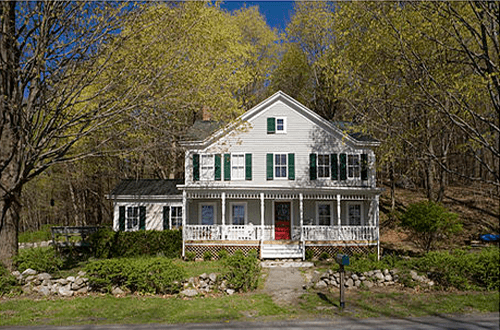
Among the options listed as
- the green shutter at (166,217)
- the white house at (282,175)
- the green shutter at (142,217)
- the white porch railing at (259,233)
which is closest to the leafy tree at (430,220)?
the white porch railing at (259,233)

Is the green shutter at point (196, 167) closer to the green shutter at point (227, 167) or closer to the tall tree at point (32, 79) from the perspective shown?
the green shutter at point (227, 167)

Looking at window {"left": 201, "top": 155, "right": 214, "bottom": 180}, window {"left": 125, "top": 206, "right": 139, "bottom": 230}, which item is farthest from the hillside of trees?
window {"left": 125, "top": 206, "right": 139, "bottom": 230}

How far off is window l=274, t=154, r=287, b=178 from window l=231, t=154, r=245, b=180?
185 centimetres

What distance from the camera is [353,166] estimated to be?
2133 cm

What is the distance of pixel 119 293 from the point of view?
1091 centimetres

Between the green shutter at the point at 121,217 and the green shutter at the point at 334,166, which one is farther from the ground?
the green shutter at the point at 334,166

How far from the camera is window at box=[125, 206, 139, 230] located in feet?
75.2

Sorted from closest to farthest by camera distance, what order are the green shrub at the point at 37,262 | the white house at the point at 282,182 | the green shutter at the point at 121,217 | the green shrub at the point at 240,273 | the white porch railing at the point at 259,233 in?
the green shrub at the point at 240,273 → the green shrub at the point at 37,262 → the white porch railing at the point at 259,233 → the white house at the point at 282,182 → the green shutter at the point at 121,217

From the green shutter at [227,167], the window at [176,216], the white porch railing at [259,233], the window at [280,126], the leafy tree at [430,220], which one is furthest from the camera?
the window at [176,216]

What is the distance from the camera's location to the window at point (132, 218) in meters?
22.9

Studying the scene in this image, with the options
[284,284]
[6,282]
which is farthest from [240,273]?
[6,282]

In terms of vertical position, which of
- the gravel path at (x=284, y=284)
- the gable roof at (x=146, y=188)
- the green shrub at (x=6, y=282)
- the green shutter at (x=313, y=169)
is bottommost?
the gravel path at (x=284, y=284)

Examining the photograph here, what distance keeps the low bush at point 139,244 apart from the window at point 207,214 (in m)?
2.08

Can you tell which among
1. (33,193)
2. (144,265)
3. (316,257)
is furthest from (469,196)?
(33,193)
